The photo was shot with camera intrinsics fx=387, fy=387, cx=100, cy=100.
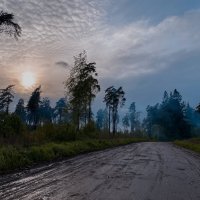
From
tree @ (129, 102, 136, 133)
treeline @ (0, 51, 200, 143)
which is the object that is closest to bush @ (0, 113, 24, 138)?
treeline @ (0, 51, 200, 143)

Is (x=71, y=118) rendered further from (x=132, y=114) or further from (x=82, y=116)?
(x=132, y=114)

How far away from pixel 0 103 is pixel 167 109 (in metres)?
56.7

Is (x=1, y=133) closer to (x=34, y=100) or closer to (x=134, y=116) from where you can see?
(x=34, y=100)

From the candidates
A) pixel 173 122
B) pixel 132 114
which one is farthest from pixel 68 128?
pixel 132 114

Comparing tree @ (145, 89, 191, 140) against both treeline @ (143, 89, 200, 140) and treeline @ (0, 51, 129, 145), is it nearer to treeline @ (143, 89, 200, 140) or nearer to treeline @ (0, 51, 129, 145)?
treeline @ (143, 89, 200, 140)

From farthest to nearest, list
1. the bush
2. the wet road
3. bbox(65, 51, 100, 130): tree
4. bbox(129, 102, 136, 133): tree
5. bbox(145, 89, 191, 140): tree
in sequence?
bbox(129, 102, 136, 133): tree < bbox(145, 89, 191, 140): tree < bbox(65, 51, 100, 130): tree < the bush < the wet road

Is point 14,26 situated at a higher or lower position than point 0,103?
lower

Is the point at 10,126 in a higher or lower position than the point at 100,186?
higher

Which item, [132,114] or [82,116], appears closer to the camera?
[82,116]

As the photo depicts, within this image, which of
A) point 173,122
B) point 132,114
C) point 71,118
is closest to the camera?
point 71,118

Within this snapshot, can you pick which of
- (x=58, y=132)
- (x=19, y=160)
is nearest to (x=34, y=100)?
(x=58, y=132)

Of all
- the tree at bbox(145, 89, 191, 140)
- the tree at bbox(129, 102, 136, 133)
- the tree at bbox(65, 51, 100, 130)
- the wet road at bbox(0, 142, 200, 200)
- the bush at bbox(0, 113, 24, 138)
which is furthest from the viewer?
the tree at bbox(129, 102, 136, 133)

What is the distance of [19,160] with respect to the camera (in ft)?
58.5

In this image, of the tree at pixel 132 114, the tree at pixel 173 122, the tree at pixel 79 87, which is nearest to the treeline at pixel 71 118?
the tree at pixel 79 87
